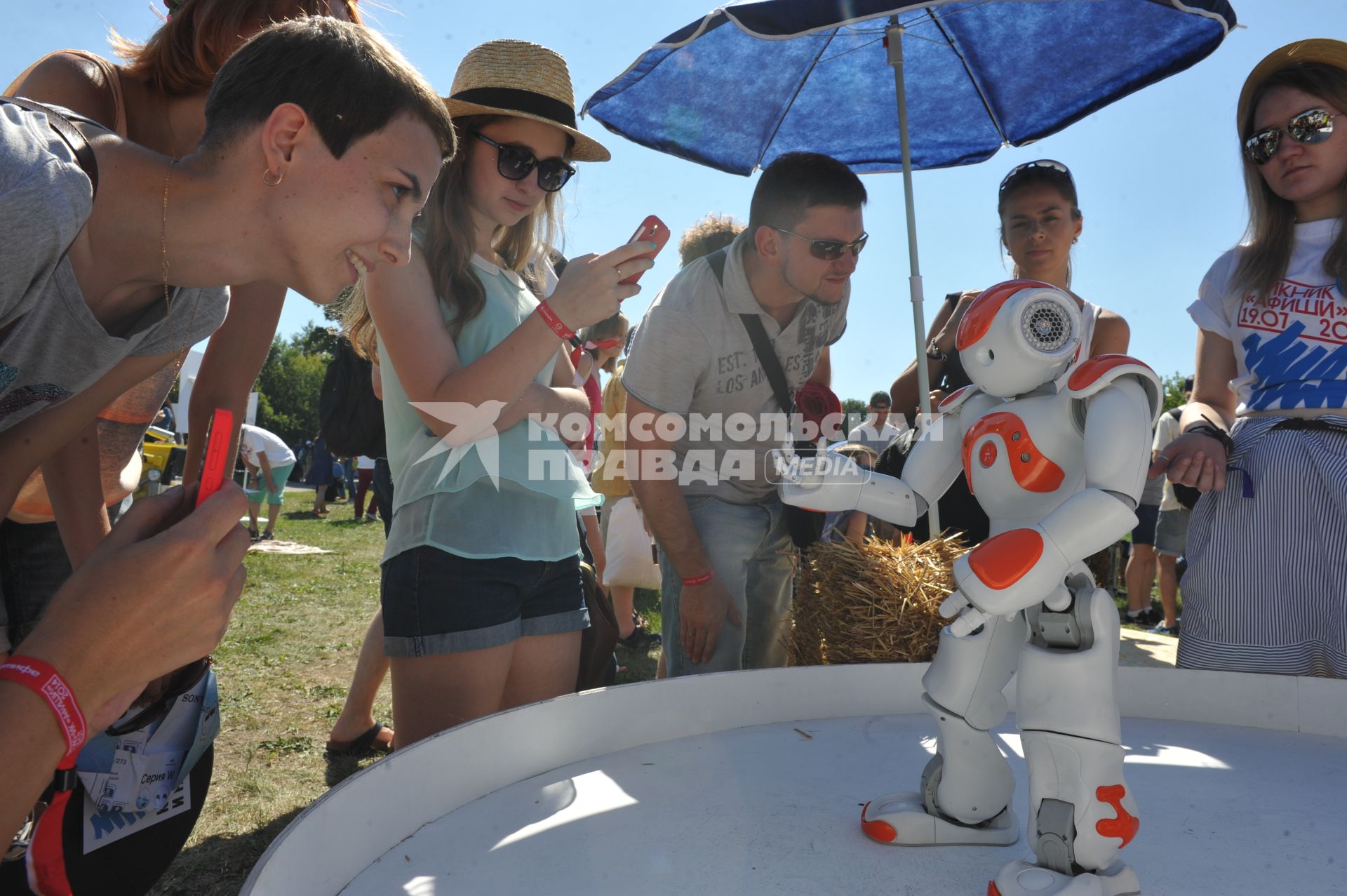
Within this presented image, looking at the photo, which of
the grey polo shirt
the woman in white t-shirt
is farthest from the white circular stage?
the woman in white t-shirt

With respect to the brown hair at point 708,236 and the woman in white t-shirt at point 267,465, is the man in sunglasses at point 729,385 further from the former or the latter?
the woman in white t-shirt at point 267,465

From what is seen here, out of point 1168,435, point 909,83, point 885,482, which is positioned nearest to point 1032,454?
point 885,482

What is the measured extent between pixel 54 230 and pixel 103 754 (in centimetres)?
75

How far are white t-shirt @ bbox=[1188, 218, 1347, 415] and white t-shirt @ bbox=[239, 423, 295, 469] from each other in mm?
8794

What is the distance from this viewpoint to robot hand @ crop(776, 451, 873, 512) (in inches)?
56.6

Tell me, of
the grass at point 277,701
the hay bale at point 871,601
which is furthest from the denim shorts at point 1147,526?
the hay bale at point 871,601

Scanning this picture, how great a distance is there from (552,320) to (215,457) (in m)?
0.83

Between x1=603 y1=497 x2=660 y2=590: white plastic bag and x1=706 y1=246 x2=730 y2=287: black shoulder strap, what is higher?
x1=706 y1=246 x2=730 y2=287: black shoulder strap

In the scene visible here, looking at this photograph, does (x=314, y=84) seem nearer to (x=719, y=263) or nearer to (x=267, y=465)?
(x=719, y=263)

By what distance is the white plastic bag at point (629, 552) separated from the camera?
4.23 metres

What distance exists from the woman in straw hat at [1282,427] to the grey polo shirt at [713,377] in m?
1.08

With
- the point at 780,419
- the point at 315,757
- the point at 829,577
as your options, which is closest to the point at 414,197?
the point at 780,419

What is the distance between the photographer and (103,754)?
4.10 feet

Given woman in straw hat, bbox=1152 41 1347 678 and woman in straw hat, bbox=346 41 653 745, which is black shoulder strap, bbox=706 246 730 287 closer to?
woman in straw hat, bbox=346 41 653 745
